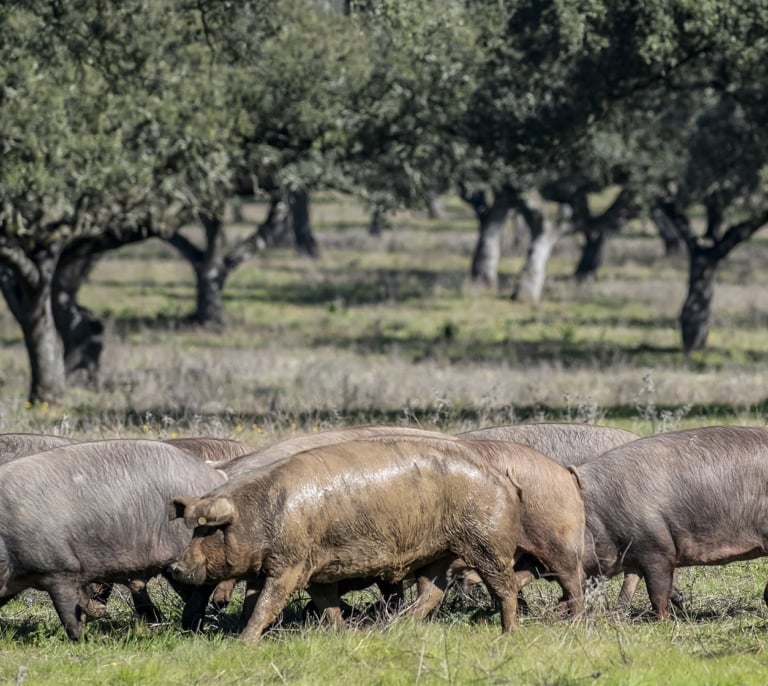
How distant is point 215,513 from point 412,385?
1395 centimetres

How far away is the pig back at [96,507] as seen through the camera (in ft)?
28.2

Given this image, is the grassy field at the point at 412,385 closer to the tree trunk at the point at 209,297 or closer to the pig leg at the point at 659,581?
the pig leg at the point at 659,581

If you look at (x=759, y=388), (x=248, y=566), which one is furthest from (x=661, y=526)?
(x=759, y=388)

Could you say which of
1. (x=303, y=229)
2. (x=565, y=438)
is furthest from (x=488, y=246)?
(x=565, y=438)

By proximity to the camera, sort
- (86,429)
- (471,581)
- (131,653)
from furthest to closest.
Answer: (86,429), (471,581), (131,653)

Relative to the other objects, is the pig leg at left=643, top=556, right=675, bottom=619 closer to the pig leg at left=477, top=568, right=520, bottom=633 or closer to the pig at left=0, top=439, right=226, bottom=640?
the pig leg at left=477, top=568, right=520, bottom=633

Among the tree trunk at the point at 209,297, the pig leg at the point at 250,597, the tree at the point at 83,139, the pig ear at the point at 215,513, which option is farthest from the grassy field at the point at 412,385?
the tree at the point at 83,139

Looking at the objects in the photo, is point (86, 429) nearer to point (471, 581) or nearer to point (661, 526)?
point (471, 581)

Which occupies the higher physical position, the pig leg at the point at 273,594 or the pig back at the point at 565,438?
the pig back at the point at 565,438

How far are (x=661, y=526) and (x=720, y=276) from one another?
35.8 metres

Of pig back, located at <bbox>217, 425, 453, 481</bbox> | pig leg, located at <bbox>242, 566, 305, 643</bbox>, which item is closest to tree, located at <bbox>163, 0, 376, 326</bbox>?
pig back, located at <bbox>217, 425, 453, 481</bbox>

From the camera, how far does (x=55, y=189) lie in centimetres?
1909

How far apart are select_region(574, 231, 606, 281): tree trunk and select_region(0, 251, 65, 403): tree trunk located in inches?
906

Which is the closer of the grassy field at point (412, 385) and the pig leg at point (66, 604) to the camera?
the grassy field at point (412, 385)
